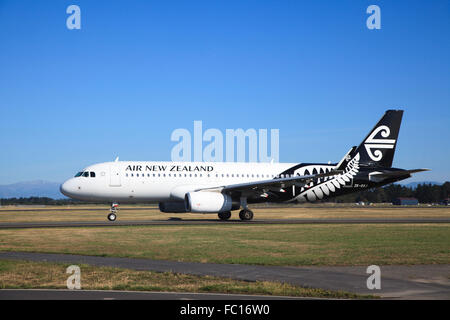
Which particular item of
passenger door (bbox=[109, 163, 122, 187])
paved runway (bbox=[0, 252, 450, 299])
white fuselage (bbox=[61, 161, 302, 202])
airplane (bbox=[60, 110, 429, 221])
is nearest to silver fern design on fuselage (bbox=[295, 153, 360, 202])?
airplane (bbox=[60, 110, 429, 221])

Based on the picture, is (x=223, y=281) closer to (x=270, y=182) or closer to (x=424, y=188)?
(x=270, y=182)

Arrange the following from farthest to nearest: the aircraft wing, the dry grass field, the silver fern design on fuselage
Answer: the dry grass field, the silver fern design on fuselage, the aircraft wing

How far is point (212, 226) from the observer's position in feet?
99.2

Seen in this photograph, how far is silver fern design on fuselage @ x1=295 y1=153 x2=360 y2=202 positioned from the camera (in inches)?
1569

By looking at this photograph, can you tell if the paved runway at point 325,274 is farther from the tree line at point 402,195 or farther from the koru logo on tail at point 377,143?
the tree line at point 402,195

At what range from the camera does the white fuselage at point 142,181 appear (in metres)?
36.5

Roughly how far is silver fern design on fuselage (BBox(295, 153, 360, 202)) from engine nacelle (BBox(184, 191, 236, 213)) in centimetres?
728

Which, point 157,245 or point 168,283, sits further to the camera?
point 157,245

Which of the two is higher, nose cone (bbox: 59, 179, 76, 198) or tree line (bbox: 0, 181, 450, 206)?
nose cone (bbox: 59, 179, 76, 198)

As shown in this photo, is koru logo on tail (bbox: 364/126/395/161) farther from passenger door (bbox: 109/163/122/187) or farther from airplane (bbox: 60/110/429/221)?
passenger door (bbox: 109/163/122/187)

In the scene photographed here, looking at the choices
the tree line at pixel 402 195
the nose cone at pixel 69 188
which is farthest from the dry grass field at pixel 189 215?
the tree line at pixel 402 195

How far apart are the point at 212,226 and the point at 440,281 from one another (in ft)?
62.3

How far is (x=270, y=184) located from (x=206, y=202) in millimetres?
4947
